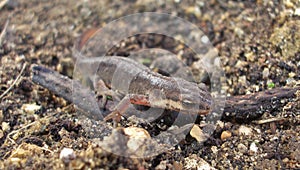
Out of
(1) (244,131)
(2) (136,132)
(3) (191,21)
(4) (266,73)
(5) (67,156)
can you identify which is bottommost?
(5) (67,156)

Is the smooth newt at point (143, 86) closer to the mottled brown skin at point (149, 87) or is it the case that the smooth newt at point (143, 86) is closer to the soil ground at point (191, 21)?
the mottled brown skin at point (149, 87)

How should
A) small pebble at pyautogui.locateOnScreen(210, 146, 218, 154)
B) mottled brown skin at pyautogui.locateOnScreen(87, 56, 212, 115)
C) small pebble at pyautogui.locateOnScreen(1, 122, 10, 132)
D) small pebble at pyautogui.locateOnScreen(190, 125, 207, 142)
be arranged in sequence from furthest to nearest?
1. small pebble at pyautogui.locateOnScreen(1, 122, 10, 132)
2. mottled brown skin at pyautogui.locateOnScreen(87, 56, 212, 115)
3. small pebble at pyautogui.locateOnScreen(190, 125, 207, 142)
4. small pebble at pyautogui.locateOnScreen(210, 146, 218, 154)

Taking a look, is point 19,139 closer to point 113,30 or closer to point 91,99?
point 91,99

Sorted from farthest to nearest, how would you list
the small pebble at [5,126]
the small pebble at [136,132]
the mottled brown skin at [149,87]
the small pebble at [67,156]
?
the small pebble at [5,126] < the mottled brown skin at [149,87] < the small pebble at [136,132] < the small pebble at [67,156]

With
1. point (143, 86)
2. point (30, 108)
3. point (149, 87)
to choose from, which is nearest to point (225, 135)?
point (149, 87)

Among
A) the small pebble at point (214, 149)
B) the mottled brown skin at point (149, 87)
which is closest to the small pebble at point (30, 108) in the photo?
the mottled brown skin at point (149, 87)

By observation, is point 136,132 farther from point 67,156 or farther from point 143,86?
point 143,86

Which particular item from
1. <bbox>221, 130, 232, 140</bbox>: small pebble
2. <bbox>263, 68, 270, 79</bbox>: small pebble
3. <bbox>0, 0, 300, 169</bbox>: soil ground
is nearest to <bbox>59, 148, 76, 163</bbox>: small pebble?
<bbox>0, 0, 300, 169</bbox>: soil ground

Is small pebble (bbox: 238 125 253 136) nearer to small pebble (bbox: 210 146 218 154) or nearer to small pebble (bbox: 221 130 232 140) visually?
small pebble (bbox: 221 130 232 140)
